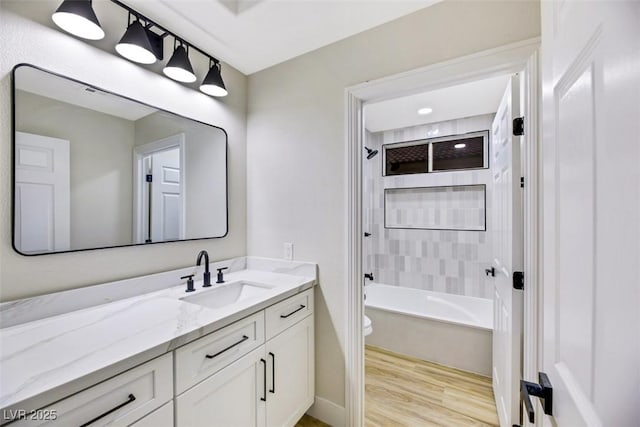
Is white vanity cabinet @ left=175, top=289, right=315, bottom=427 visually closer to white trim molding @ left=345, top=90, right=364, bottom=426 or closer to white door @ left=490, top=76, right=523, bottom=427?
white trim molding @ left=345, top=90, right=364, bottom=426

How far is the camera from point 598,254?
1.38 feet

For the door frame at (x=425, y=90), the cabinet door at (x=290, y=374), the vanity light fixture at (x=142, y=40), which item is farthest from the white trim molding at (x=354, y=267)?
the vanity light fixture at (x=142, y=40)

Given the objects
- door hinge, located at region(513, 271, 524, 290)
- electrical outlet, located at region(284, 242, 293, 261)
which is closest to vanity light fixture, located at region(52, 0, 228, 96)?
electrical outlet, located at region(284, 242, 293, 261)

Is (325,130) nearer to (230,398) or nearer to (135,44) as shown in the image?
(135,44)

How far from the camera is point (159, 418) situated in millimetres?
877

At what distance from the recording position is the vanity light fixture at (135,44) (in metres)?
1.30

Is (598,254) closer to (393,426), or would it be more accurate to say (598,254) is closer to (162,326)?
(162,326)

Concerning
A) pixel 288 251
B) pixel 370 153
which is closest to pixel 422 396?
pixel 288 251

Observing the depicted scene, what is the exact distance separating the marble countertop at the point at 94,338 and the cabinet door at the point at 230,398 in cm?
21

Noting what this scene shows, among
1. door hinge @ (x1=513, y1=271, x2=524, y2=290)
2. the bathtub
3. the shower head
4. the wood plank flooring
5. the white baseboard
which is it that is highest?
the shower head

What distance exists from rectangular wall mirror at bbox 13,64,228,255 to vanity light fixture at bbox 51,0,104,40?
215mm

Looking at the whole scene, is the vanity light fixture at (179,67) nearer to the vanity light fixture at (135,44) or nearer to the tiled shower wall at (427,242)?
the vanity light fixture at (135,44)

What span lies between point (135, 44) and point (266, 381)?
1.80 meters

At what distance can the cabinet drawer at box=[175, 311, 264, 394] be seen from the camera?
96 cm
